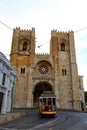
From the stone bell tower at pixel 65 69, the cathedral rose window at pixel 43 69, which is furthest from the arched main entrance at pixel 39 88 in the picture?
the stone bell tower at pixel 65 69

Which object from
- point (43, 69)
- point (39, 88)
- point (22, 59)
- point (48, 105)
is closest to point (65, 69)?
point (43, 69)

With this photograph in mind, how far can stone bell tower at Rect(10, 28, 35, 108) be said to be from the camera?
117 feet

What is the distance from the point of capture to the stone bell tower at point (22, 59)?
3578cm

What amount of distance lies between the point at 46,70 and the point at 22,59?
661cm

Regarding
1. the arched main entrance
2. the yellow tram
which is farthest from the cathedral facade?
the yellow tram

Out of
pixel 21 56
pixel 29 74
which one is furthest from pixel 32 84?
pixel 21 56

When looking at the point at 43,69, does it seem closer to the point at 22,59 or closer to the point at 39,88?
the point at 39,88

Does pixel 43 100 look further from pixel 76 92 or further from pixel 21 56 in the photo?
pixel 21 56

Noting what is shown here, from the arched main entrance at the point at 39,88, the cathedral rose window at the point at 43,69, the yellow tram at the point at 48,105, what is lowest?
the yellow tram at the point at 48,105

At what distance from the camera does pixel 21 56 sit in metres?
40.0

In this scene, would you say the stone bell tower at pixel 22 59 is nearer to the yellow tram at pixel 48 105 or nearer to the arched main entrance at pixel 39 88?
the arched main entrance at pixel 39 88

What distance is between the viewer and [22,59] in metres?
39.7

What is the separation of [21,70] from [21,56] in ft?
12.3

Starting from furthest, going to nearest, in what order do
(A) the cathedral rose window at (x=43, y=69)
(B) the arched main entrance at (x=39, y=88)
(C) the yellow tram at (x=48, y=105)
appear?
(A) the cathedral rose window at (x=43, y=69) < (B) the arched main entrance at (x=39, y=88) < (C) the yellow tram at (x=48, y=105)
